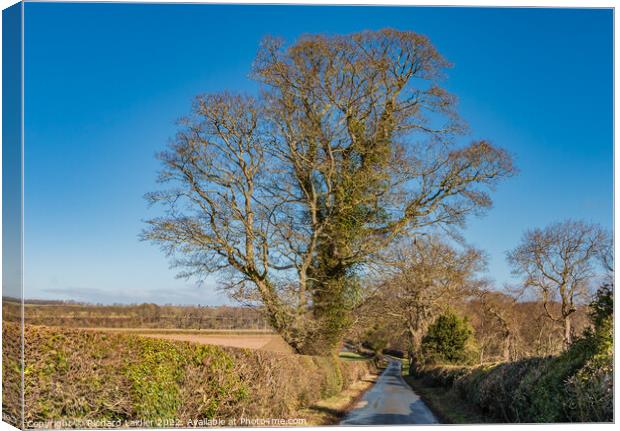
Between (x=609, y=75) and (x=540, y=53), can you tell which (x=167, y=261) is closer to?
(x=540, y=53)

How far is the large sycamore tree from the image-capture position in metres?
10.7

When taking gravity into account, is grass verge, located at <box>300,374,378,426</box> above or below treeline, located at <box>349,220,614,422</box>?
below

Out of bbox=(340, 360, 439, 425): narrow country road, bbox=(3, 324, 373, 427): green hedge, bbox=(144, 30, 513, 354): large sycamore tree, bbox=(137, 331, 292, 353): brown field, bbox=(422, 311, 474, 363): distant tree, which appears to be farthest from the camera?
bbox=(422, 311, 474, 363): distant tree

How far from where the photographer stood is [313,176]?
11.4 meters

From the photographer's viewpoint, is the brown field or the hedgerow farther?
the brown field

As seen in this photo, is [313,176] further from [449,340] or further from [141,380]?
[449,340]

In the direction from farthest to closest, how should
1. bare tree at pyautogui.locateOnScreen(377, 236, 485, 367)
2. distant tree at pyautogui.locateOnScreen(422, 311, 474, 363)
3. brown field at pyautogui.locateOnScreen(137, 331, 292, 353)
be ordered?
distant tree at pyautogui.locateOnScreen(422, 311, 474, 363), bare tree at pyautogui.locateOnScreen(377, 236, 485, 367), brown field at pyautogui.locateOnScreen(137, 331, 292, 353)

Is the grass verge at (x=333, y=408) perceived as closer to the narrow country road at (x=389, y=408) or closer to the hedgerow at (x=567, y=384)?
the narrow country road at (x=389, y=408)

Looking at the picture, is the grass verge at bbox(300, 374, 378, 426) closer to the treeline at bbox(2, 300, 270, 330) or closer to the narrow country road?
the narrow country road

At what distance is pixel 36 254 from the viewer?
845 centimetres

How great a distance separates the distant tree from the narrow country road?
154cm

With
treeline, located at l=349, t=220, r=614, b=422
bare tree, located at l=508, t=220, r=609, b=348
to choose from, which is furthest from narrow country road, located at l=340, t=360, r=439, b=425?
bare tree, located at l=508, t=220, r=609, b=348

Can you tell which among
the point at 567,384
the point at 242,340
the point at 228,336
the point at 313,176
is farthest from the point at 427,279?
the point at 567,384

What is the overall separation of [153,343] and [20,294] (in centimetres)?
183
